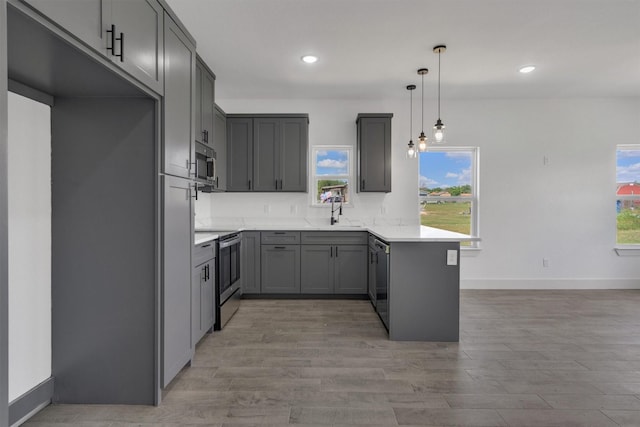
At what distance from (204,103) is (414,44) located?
228 cm

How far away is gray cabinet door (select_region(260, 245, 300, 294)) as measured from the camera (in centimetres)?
436

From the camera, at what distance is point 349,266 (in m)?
4.36

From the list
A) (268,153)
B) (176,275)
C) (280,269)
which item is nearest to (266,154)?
(268,153)

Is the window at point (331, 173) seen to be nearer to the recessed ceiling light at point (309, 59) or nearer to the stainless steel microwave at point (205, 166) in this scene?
the recessed ceiling light at point (309, 59)

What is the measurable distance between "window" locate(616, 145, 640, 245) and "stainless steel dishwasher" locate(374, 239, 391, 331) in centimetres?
412

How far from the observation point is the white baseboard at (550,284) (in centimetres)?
495

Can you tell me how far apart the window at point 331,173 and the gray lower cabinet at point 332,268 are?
0.94m

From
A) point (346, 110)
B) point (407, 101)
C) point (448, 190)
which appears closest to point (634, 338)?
point (448, 190)

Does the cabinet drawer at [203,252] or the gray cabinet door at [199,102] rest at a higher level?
the gray cabinet door at [199,102]

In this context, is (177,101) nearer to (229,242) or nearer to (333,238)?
(229,242)

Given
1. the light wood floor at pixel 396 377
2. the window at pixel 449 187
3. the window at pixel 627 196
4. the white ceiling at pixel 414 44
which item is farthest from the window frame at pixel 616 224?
the window at pixel 449 187

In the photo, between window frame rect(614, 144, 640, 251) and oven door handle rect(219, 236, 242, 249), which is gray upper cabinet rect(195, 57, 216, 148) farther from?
window frame rect(614, 144, 640, 251)

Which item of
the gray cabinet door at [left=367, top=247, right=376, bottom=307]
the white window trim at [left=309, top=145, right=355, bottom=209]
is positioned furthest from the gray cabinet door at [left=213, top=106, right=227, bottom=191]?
the gray cabinet door at [left=367, top=247, right=376, bottom=307]

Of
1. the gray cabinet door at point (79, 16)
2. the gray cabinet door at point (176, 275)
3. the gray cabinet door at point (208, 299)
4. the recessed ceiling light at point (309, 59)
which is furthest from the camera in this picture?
the recessed ceiling light at point (309, 59)
